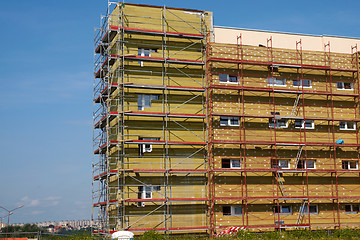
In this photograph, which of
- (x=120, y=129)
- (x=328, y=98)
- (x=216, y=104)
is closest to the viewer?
(x=120, y=129)

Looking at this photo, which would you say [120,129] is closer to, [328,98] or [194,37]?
[194,37]

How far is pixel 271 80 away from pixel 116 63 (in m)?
12.6

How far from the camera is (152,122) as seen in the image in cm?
3484

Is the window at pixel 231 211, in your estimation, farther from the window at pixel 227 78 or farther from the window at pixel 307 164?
the window at pixel 227 78

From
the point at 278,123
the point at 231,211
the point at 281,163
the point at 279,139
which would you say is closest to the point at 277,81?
the point at 278,123

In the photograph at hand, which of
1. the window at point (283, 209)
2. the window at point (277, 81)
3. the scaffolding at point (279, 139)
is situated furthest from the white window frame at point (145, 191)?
the window at point (277, 81)

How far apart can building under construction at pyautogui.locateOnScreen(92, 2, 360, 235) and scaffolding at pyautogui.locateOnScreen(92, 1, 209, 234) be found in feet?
0.26

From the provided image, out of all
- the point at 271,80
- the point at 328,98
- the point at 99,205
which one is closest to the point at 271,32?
the point at 271,80

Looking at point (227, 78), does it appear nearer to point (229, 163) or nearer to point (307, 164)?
point (229, 163)

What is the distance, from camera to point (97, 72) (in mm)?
38938

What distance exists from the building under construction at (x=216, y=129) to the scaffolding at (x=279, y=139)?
0.28 feet

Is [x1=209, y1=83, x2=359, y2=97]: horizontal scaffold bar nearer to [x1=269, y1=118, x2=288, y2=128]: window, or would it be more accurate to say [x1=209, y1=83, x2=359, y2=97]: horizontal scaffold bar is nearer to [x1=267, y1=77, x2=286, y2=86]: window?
[x1=267, y1=77, x2=286, y2=86]: window

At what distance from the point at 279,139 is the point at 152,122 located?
10.4 meters

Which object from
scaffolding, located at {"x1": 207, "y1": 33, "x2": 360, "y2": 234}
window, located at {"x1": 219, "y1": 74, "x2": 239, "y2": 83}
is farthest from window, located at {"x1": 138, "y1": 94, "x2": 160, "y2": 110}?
window, located at {"x1": 219, "y1": 74, "x2": 239, "y2": 83}
